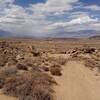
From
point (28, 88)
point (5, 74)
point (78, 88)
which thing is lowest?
point (78, 88)

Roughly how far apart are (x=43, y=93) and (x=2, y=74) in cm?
484

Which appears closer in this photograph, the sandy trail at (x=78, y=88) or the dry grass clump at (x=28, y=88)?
the dry grass clump at (x=28, y=88)

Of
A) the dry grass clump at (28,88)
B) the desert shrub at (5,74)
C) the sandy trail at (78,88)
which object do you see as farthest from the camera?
the desert shrub at (5,74)

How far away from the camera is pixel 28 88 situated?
14203 mm

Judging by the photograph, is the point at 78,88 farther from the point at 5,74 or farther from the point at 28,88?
the point at 5,74

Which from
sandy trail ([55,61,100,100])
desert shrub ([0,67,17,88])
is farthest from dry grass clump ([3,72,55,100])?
sandy trail ([55,61,100,100])

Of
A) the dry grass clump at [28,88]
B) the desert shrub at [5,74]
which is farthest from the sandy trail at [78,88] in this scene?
the desert shrub at [5,74]

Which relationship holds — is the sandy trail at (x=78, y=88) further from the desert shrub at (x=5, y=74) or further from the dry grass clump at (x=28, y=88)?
the desert shrub at (x=5, y=74)

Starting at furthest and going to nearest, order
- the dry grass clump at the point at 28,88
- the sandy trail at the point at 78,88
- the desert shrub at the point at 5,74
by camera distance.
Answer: the desert shrub at the point at 5,74
the sandy trail at the point at 78,88
the dry grass clump at the point at 28,88

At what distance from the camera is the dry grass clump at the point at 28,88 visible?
523 inches

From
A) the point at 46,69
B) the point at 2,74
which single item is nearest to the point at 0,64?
the point at 46,69

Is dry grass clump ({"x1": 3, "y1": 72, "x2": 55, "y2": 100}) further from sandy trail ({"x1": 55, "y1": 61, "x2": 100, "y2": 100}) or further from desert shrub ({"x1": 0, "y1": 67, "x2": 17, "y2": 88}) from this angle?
sandy trail ({"x1": 55, "y1": 61, "x2": 100, "y2": 100})

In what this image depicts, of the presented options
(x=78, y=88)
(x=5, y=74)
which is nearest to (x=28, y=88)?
(x=5, y=74)

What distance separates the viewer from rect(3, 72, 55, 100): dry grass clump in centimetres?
1327
